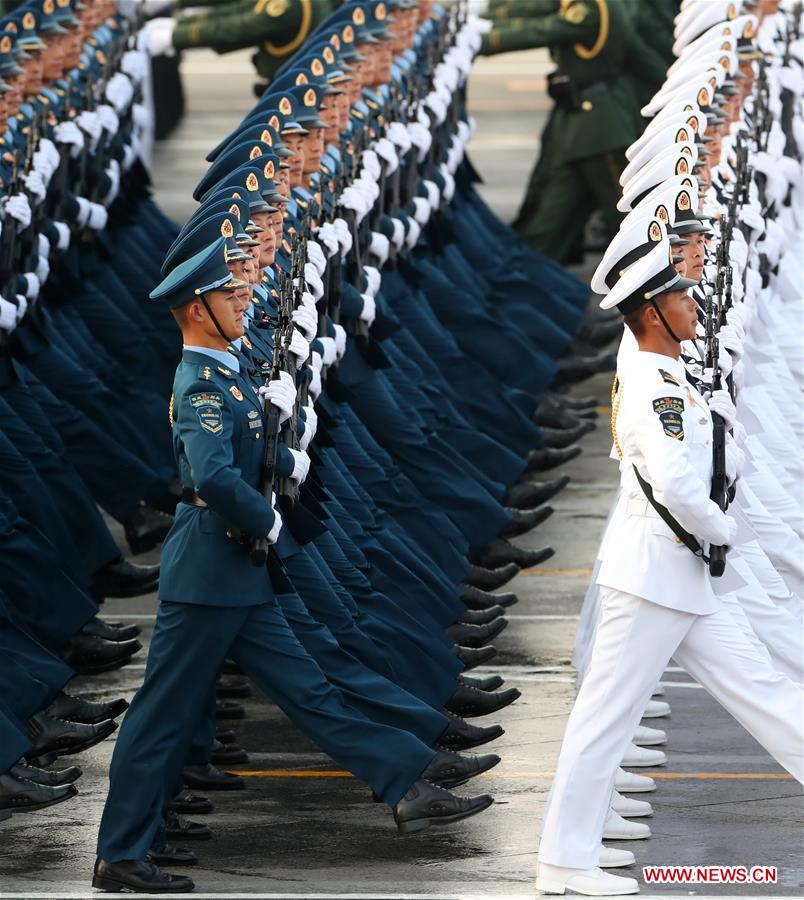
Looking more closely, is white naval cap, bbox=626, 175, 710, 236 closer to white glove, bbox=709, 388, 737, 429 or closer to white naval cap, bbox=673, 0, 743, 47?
white glove, bbox=709, 388, 737, 429

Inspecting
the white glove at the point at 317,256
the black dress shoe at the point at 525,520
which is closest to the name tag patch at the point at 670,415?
the white glove at the point at 317,256

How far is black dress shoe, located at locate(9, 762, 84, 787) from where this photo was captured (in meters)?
7.32

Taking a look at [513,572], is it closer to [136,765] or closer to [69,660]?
[69,660]

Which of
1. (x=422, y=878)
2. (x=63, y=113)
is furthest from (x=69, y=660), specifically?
(x=63, y=113)

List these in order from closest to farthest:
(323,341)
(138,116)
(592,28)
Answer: (323,341) → (138,116) → (592,28)

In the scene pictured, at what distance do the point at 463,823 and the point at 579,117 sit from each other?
20.6 ft

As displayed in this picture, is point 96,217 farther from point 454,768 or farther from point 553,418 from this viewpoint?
point 454,768

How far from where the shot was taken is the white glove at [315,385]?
26.0ft

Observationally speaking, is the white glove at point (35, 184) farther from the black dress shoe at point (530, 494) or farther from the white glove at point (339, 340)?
the black dress shoe at point (530, 494)

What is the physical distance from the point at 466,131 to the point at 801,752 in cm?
586

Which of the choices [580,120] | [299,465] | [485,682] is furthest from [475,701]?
[580,120]

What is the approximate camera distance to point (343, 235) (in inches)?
343

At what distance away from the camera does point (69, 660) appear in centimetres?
838

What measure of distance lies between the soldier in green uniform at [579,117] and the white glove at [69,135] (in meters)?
3.47
